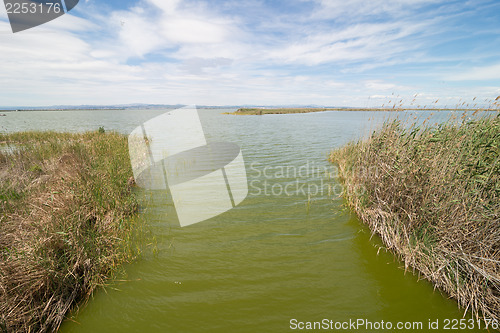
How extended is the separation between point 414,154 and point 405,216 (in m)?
1.51

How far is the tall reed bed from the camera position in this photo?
11.5 feet

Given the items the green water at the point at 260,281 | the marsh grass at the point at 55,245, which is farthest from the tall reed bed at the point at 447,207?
the marsh grass at the point at 55,245

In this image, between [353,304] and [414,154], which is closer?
A: [353,304]

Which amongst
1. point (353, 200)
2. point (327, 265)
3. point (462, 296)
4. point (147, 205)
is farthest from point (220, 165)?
point (462, 296)

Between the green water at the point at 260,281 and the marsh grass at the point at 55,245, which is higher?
the marsh grass at the point at 55,245

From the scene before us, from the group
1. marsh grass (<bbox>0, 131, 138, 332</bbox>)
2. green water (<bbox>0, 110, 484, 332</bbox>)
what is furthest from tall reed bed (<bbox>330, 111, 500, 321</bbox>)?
marsh grass (<bbox>0, 131, 138, 332</bbox>)

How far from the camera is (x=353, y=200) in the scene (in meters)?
6.91

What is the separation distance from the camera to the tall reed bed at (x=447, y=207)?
3.50 metres

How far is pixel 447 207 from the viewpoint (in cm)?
410

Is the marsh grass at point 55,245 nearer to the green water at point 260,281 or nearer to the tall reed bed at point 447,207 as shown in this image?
the green water at point 260,281

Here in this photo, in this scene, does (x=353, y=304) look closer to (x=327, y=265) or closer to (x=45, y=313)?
(x=327, y=265)

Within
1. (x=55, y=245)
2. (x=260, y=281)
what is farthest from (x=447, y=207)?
(x=55, y=245)

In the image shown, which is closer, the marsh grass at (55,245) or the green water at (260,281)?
the marsh grass at (55,245)

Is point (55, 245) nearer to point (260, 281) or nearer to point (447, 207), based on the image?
point (260, 281)
